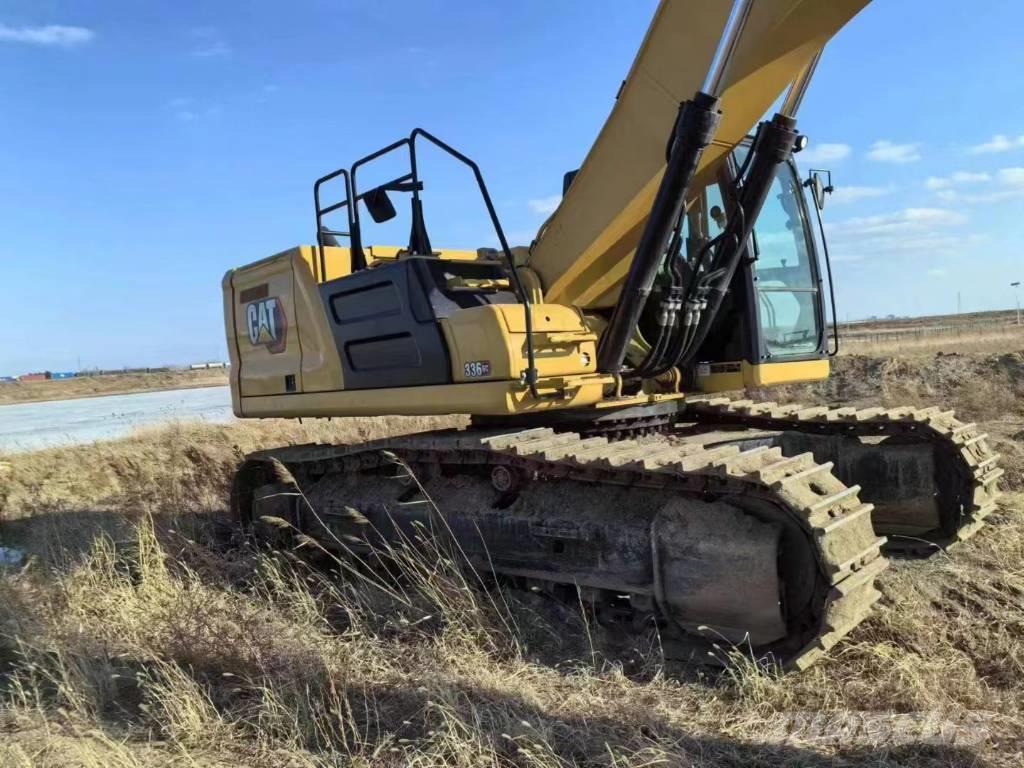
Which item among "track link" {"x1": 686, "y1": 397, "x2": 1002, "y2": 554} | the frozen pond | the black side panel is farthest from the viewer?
the frozen pond

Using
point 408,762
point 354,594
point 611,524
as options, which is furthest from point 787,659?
point 354,594

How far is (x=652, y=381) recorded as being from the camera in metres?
5.61

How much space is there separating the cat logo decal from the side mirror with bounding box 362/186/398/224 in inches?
47.2

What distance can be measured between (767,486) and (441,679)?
70.9 inches

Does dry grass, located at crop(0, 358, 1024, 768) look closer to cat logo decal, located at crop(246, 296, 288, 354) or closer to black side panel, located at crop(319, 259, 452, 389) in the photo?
black side panel, located at crop(319, 259, 452, 389)

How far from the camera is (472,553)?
5.14 m

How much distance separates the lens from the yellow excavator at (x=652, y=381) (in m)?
3.96

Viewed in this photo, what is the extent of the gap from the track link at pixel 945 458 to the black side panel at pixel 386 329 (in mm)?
2848

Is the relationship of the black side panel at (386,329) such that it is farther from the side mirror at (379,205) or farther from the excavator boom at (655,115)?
the excavator boom at (655,115)

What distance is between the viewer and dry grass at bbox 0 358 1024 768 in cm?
321

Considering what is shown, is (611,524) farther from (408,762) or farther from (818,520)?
(408,762)

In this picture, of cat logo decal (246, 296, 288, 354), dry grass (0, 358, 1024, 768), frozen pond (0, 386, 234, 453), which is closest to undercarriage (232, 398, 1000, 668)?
dry grass (0, 358, 1024, 768)

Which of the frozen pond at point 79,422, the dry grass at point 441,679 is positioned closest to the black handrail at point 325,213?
the dry grass at point 441,679

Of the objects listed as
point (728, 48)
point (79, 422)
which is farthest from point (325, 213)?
point (79, 422)
